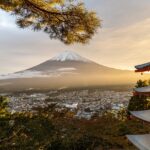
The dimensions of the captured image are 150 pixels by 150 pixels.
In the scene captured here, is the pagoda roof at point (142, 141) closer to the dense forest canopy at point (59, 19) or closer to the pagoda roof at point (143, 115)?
the pagoda roof at point (143, 115)

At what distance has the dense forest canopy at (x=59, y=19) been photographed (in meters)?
15.5

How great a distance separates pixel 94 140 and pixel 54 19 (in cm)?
608

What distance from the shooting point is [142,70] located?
8.38 m

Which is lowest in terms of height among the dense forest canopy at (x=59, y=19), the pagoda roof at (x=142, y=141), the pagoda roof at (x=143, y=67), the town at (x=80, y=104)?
the pagoda roof at (x=142, y=141)

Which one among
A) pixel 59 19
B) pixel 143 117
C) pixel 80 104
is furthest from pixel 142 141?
pixel 80 104

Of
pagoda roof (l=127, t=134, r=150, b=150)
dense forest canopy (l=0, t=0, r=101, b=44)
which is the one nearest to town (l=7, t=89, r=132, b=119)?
dense forest canopy (l=0, t=0, r=101, b=44)

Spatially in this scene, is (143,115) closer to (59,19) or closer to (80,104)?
(59,19)

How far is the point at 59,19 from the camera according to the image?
1644 cm

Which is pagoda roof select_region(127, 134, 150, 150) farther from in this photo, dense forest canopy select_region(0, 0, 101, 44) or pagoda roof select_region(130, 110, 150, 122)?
dense forest canopy select_region(0, 0, 101, 44)

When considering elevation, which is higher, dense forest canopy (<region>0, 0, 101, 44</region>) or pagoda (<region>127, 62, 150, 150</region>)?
dense forest canopy (<region>0, 0, 101, 44</region>)

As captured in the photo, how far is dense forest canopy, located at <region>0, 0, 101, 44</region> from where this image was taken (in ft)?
50.8

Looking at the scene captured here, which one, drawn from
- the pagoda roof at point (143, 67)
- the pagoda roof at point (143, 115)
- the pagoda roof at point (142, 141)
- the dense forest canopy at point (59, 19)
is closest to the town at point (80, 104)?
the dense forest canopy at point (59, 19)

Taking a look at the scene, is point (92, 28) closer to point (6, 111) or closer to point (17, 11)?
point (17, 11)

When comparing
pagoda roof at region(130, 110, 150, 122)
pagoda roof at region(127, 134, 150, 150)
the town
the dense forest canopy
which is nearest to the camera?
pagoda roof at region(127, 134, 150, 150)
